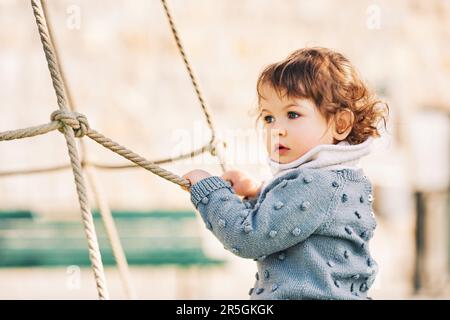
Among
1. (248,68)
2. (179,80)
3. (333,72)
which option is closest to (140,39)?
(179,80)

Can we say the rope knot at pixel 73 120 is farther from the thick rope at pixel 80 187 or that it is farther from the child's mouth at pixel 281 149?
the child's mouth at pixel 281 149

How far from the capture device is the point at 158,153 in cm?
316

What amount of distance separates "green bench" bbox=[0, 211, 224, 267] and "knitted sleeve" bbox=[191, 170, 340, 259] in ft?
6.20

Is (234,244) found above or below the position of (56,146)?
below

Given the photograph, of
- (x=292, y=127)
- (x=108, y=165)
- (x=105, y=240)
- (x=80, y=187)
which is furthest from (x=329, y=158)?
(x=105, y=240)

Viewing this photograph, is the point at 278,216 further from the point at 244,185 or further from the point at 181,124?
the point at 181,124

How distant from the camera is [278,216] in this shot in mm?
1032

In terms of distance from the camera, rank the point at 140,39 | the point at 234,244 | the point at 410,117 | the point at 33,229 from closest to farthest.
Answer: the point at 234,244, the point at 33,229, the point at 140,39, the point at 410,117

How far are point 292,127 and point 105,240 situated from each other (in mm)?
1915

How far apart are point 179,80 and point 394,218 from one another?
0.99 metres

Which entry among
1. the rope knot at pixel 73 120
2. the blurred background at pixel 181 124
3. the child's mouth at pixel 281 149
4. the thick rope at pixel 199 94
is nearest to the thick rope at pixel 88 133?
the rope knot at pixel 73 120

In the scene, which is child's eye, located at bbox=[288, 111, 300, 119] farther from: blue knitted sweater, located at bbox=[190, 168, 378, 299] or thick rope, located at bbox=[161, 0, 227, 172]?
thick rope, located at bbox=[161, 0, 227, 172]

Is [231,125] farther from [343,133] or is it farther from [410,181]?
[343,133]

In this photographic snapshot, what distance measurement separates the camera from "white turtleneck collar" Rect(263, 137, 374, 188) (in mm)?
1069
